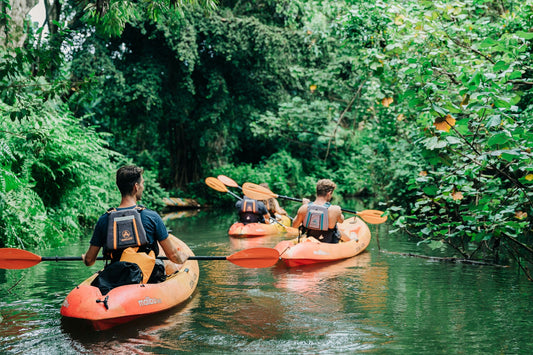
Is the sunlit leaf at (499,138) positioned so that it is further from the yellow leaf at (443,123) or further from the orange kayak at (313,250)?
the orange kayak at (313,250)

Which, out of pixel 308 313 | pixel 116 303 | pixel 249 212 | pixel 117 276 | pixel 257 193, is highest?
pixel 257 193

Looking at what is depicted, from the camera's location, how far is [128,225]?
4.71 m

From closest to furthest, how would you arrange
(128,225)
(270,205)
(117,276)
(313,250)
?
(128,225)
(117,276)
(313,250)
(270,205)

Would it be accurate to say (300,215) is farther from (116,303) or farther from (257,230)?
(116,303)

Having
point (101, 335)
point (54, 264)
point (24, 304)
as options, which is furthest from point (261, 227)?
point (101, 335)

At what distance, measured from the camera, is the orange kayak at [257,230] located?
35.2 ft

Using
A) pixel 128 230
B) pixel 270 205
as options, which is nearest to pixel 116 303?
pixel 128 230

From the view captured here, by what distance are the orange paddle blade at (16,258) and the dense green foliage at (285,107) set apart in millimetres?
1171

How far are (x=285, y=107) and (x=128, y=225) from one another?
16.0 m

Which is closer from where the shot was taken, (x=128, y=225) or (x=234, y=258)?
(x=128, y=225)

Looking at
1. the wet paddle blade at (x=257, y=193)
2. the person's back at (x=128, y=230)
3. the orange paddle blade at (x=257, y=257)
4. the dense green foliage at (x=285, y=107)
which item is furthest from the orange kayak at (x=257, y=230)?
the person's back at (x=128, y=230)

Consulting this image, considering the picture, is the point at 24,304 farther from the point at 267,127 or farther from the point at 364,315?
the point at 267,127

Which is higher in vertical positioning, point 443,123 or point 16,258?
point 443,123

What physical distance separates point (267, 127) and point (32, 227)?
43.3ft
